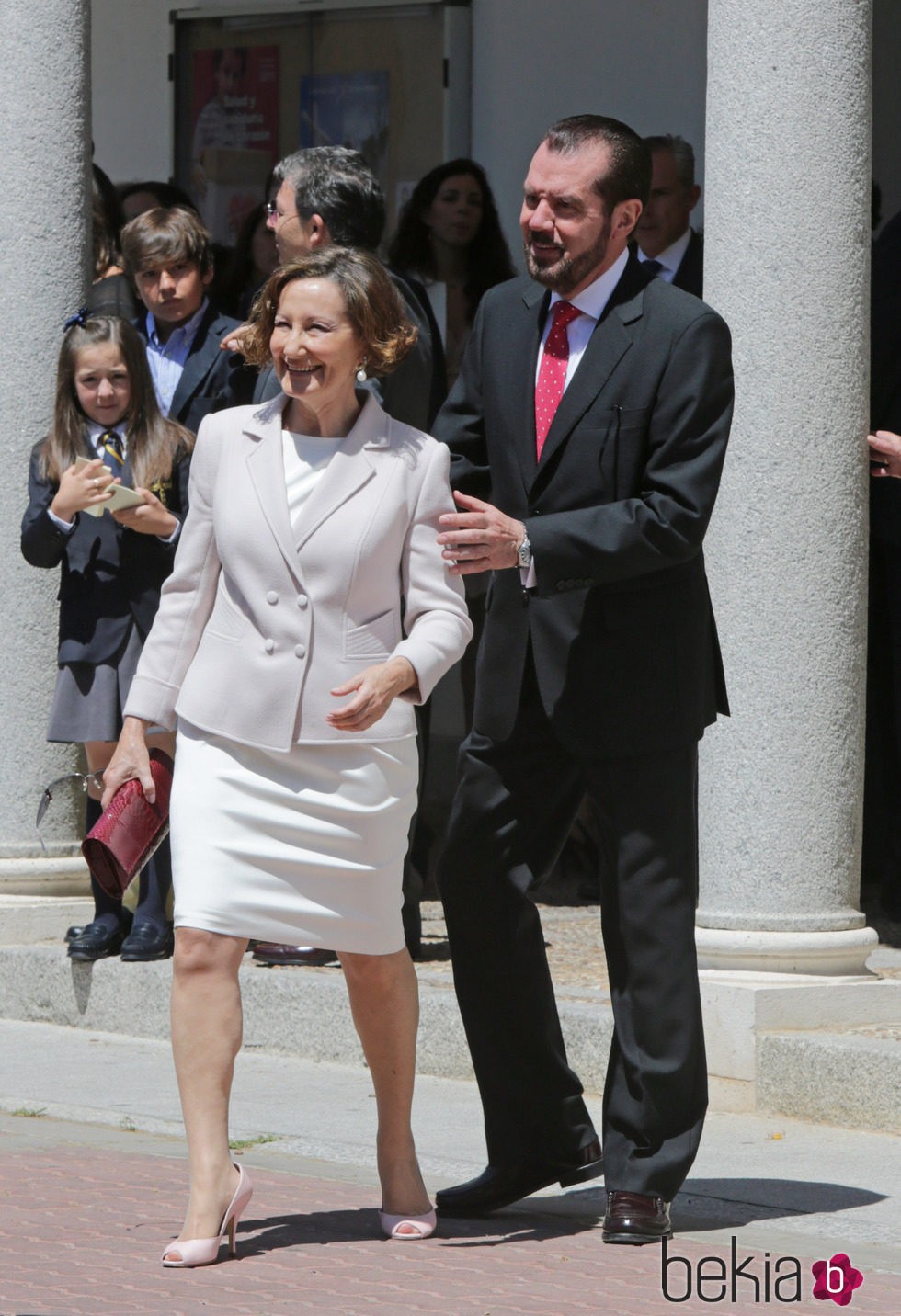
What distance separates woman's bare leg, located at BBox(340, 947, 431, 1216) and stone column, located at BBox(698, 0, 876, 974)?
5.48 feet

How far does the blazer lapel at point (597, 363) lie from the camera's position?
16.0ft

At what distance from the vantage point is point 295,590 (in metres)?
4.80

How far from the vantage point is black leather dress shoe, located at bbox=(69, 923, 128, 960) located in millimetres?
7602

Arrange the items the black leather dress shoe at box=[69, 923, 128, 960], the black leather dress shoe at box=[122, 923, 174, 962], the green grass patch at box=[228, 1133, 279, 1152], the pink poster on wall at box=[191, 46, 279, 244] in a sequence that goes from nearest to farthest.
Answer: the green grass patch at box=[228, 1133, 279, 1152] → the black leather dress shoe at box=[122, 923, 174, 962] → the black leather dress shoe at box=[69, 923, 128, 960] → the pink poster on wall at box=[191, 46, 279, 244]

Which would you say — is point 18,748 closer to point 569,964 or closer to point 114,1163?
point 569,964

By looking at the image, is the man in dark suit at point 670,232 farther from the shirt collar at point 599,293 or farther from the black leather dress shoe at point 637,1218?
the black leather dress shoe at point 637,1218

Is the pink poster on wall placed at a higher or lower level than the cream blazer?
higher

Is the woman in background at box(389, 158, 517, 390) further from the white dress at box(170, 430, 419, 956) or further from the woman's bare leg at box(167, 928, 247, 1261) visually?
the woman's bare leg at box(167, 928, 247, 1261)

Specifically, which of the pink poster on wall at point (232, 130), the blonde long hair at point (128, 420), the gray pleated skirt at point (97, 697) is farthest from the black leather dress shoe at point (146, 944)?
the pink poster on wall at point (232, 130)

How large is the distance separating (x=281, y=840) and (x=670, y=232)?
4.16 m

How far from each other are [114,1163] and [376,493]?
1.82m

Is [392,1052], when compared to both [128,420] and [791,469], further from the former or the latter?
[128,420]

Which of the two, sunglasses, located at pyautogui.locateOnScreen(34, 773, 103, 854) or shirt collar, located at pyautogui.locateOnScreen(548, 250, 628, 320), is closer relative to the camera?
shirt collar, located at pyautogui.locateOnScreen(548, 250, 628, 320)

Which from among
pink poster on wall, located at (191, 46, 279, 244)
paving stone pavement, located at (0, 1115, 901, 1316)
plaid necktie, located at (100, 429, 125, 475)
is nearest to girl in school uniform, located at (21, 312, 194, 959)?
plaid necktie, located at (100, 429, 125, 475)
